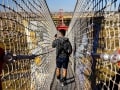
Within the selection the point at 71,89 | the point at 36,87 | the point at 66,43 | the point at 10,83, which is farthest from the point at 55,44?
the point at 10,83

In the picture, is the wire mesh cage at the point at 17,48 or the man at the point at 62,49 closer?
the wire mesh cage at the point at 17,48

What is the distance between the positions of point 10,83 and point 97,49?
957mm

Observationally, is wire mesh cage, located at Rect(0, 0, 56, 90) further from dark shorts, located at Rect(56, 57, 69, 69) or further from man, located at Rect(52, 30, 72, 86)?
dark shorts, located at Rect(56, 57, 69, 69)

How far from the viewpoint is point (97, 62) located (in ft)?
12.6

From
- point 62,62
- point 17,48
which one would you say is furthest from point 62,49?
point 17,48

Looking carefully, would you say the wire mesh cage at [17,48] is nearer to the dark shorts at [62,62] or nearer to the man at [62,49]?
the man at [62,49]

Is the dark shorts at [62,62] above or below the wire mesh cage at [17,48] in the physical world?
below

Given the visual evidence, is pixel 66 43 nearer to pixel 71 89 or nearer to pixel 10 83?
pixel 71 89

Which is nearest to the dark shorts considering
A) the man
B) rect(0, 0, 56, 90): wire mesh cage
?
the man

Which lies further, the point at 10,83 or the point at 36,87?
the point at 36,87

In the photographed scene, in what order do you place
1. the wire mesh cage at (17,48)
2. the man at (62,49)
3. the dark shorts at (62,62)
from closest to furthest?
the wire mesh cage at (17,48) → the man at (62,49) → the dark shorts at (62,62)

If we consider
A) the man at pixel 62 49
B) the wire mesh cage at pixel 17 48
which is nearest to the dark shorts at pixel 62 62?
the man at pixel 62 49

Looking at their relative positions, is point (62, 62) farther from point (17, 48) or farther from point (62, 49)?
point (17, 48)

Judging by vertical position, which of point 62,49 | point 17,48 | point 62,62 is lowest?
point 62,62
